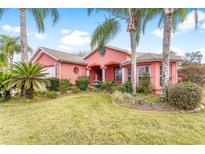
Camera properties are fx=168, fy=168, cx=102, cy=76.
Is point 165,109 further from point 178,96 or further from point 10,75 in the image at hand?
point 10,75

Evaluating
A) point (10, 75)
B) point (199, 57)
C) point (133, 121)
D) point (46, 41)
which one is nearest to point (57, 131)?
point (133, 121)

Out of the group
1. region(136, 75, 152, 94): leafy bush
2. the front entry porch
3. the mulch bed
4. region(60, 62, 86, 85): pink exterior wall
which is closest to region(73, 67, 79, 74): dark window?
region(60, 62, 86, 85): pink exterior wall

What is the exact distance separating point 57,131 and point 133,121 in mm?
2160

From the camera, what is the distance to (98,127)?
4.52 metres

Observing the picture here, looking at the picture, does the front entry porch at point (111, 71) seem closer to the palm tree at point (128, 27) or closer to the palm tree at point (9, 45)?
the palm tree at point (128, 27)

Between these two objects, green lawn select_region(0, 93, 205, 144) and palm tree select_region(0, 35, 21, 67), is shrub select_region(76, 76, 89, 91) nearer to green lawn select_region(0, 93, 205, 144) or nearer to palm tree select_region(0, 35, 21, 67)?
green lawn select_region(0, 93, 205, 144)

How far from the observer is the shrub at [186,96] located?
6.29 m

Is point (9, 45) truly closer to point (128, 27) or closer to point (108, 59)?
point (108, 59)

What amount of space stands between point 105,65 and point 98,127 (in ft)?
34.7

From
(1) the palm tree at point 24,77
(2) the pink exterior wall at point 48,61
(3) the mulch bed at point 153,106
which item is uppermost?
(2) the pink exterior wall at point 48,61

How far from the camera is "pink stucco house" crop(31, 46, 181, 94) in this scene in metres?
11.4

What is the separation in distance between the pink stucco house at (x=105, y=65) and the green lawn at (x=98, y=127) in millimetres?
5771

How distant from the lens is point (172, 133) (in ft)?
13.9

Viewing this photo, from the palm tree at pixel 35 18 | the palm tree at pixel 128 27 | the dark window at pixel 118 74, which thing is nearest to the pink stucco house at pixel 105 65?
the dark window at pixel 118 74
